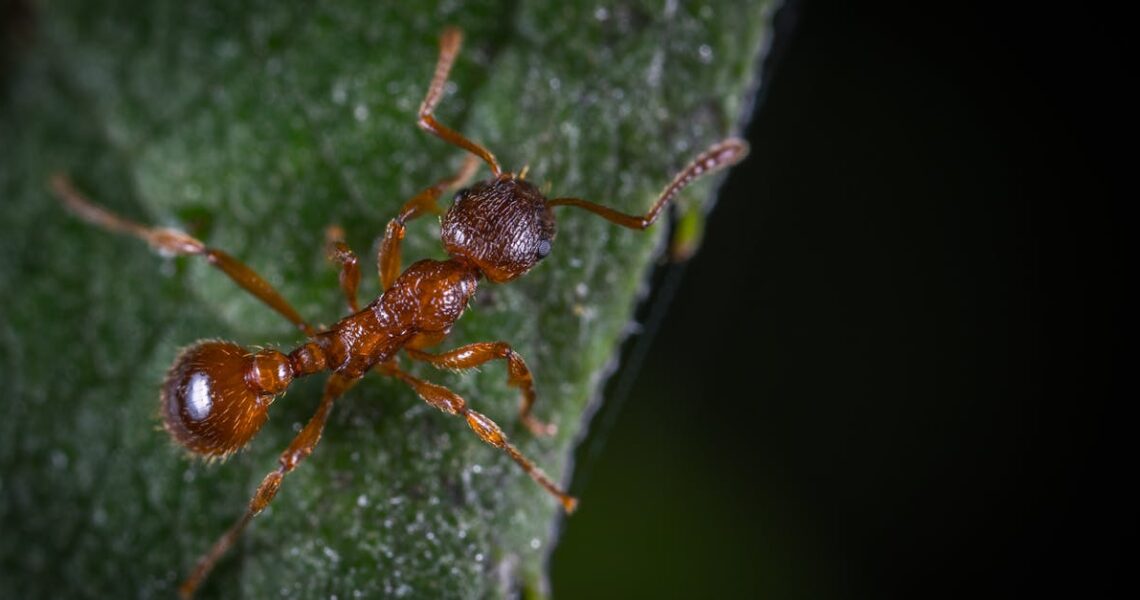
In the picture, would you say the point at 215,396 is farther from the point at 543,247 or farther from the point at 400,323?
the point at 543,247

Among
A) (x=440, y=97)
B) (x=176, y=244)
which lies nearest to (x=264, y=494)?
(x=176, y=244)

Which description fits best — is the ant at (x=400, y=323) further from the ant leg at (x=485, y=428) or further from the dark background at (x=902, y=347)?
the dark background at (x=902, y=347)

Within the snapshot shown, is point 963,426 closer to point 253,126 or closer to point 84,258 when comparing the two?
point 253,126

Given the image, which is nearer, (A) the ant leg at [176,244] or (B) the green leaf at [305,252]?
(B) the green leaf at [305,252]

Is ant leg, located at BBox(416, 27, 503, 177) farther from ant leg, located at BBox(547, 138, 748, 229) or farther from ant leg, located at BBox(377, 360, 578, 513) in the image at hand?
ant leg, located at BBox(377, 360, 578, 513)

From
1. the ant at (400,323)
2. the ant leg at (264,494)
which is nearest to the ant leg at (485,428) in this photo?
the ant at (400,323)

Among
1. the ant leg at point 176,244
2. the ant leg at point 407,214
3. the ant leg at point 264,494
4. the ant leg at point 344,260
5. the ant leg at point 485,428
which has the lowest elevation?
the ant leg at point 264,494

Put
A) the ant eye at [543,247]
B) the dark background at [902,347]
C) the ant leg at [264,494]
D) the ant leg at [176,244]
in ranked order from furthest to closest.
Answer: the dark background at [902,347]
the ant leg at [176,244]
the ant eye at [543,247]
the ant leg at [264,494]
